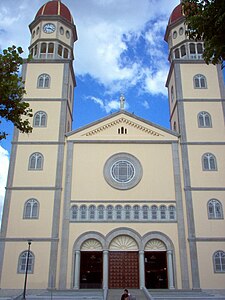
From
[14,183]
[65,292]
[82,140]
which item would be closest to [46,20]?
[82,140]

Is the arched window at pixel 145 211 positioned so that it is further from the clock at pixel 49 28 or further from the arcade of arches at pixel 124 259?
the clock at pixel 49 28

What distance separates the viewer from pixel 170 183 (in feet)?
90.3

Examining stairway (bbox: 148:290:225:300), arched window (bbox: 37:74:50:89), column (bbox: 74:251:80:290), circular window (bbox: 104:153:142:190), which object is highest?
arched window (bbox: 37:74:50:89)

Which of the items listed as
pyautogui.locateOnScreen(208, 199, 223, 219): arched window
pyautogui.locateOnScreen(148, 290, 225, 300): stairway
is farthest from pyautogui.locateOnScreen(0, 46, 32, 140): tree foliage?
pyautogui.locateOnScreen(208, 199, 223, 219): arched window

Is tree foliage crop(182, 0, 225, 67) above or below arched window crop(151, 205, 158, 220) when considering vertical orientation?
above

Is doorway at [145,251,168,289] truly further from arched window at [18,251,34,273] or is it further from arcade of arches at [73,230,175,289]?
arched window at [18,251,34,273]

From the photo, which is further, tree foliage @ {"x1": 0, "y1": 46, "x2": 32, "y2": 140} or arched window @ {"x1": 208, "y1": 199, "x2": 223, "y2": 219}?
arched window @ {"x1": 208, "y1": 199, "x2": 223, "y2": 219}

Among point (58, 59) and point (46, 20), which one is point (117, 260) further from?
point (46, 20)

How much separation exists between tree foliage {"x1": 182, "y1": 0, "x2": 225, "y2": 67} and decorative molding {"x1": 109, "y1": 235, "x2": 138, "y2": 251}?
17825mm

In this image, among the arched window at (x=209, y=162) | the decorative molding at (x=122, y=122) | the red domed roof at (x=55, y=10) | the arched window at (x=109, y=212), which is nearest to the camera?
the arched window at (x=109, y=212)

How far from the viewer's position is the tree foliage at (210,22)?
33.4 ft

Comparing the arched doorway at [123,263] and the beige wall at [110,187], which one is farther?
the beige wall at [110,187]

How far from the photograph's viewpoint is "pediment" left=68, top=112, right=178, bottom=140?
95.7ft

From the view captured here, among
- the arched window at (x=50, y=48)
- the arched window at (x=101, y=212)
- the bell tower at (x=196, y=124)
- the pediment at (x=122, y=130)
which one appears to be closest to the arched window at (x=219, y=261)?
the bell tower at (x=196, y=124)
